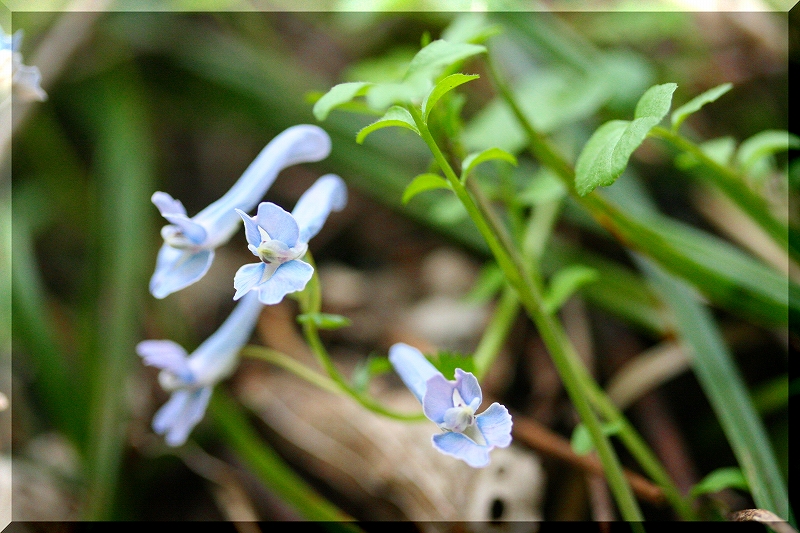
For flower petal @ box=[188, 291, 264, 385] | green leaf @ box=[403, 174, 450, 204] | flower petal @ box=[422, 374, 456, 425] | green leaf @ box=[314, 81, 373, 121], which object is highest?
green leaf @ box=[314, 81, 373, 121]

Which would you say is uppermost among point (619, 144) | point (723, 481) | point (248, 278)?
point (619, 144)

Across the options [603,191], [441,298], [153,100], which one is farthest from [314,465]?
[153,100]

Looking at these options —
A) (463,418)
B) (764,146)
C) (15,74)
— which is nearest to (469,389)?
(463,418)

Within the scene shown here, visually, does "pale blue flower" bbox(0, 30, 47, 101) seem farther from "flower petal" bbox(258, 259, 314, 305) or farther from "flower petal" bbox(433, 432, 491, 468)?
"flower petal" bbox(433, 432, 491, 468)

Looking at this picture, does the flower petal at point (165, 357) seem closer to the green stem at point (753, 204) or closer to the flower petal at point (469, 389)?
the flower petal at point (469, 389)

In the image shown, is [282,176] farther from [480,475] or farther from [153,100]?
[480,475]

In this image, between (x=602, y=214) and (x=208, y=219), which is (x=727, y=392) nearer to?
(x=602, y=214)

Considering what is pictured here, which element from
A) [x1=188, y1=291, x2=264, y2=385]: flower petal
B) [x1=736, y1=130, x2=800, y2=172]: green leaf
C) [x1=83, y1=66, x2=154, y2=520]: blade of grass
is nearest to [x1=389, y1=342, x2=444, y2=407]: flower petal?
[x1=188, y1=291, x2=264, y2=385]: flower petal

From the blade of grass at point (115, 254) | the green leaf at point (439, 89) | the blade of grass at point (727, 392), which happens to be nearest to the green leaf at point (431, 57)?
the green leaf at point (439, 89)
